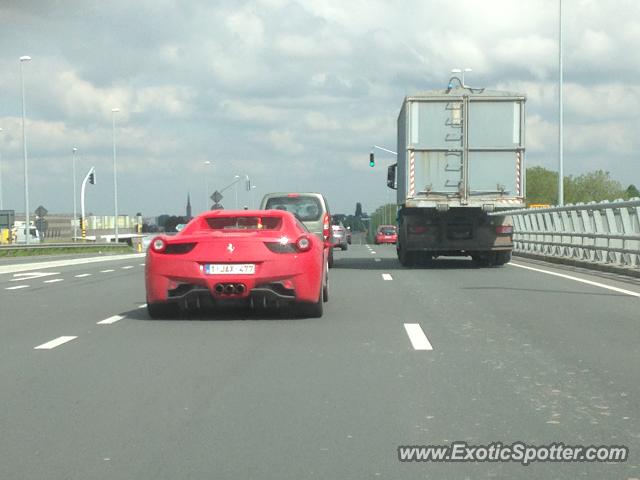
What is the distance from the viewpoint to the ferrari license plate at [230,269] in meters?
10.4

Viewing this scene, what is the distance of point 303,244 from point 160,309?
171cm

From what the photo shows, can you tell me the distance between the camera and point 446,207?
20828 millimetres

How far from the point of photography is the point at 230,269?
1041 centimetres

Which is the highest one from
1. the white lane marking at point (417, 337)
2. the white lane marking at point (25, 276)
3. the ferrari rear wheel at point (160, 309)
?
the ferrari rear wheel at point (160, 309)

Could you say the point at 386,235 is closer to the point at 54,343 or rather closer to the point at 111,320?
the point at 111,320

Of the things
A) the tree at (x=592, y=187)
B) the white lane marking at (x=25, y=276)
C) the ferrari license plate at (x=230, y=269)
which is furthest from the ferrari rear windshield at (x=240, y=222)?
the tree at (x=592, y=187)

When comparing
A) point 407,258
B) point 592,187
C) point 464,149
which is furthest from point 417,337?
point 592,187

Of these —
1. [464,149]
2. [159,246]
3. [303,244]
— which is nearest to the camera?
[159,246]

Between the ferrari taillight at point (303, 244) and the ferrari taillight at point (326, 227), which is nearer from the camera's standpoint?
the ferrari taillight at point (303, 244)

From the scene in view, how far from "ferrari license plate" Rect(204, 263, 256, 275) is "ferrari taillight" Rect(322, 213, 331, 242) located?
11879 millimetres

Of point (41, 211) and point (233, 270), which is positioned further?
point (41, 211)

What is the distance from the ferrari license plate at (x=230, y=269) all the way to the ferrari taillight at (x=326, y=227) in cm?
1188

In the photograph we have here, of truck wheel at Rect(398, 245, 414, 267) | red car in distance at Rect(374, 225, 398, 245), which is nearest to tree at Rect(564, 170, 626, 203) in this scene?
red car in distance at Rect(374, 225, 398, 245)

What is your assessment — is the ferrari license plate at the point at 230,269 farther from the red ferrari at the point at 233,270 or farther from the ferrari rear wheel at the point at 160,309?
the ferrari rear wheel at the point at 160,309
